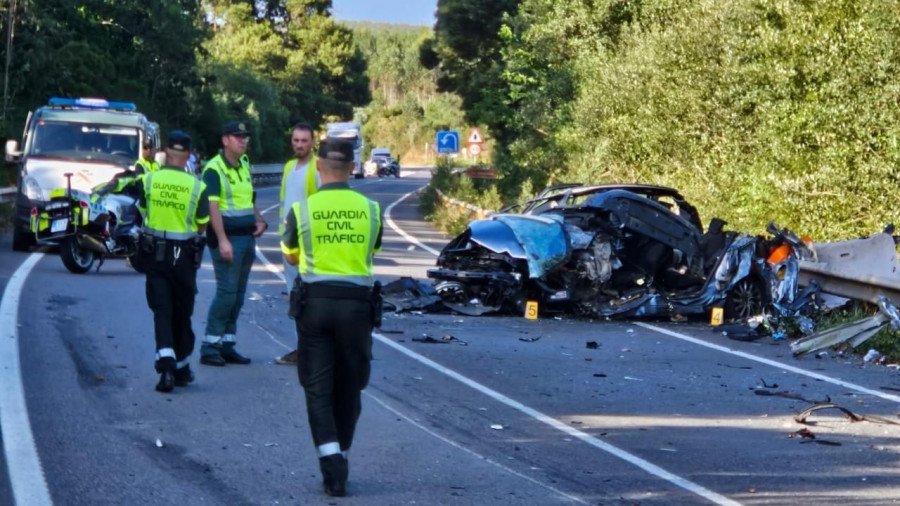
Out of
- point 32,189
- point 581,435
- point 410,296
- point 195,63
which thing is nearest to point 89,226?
point 32,189

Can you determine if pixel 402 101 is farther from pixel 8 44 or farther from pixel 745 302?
pixel 745 302

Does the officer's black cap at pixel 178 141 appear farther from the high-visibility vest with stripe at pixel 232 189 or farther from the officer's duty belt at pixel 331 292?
the officer's duty belt at pixel 331 292

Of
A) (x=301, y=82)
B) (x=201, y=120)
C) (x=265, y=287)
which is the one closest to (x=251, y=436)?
(x=265, y=287)

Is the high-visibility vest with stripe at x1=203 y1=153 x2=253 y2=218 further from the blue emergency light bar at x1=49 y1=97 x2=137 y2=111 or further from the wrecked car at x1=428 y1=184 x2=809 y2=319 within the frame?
the blue emergency light bar at x1=49 y1=97 x2=137 y2=111

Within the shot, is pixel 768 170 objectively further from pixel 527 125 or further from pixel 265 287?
pixel 527 125

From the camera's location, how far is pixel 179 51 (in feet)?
163

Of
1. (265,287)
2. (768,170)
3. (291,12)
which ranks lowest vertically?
(265,287)

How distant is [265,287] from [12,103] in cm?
2286

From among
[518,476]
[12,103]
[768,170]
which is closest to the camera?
[518,476]

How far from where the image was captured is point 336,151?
648cm

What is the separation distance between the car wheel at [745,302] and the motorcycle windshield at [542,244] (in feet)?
6.40

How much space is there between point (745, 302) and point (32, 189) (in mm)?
11240

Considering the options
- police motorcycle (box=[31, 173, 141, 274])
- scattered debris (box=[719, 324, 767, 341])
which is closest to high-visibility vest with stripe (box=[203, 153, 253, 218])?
scattered debris (box=[719, 324, 767, 341])

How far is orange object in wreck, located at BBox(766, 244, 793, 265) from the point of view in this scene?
47.0ft
